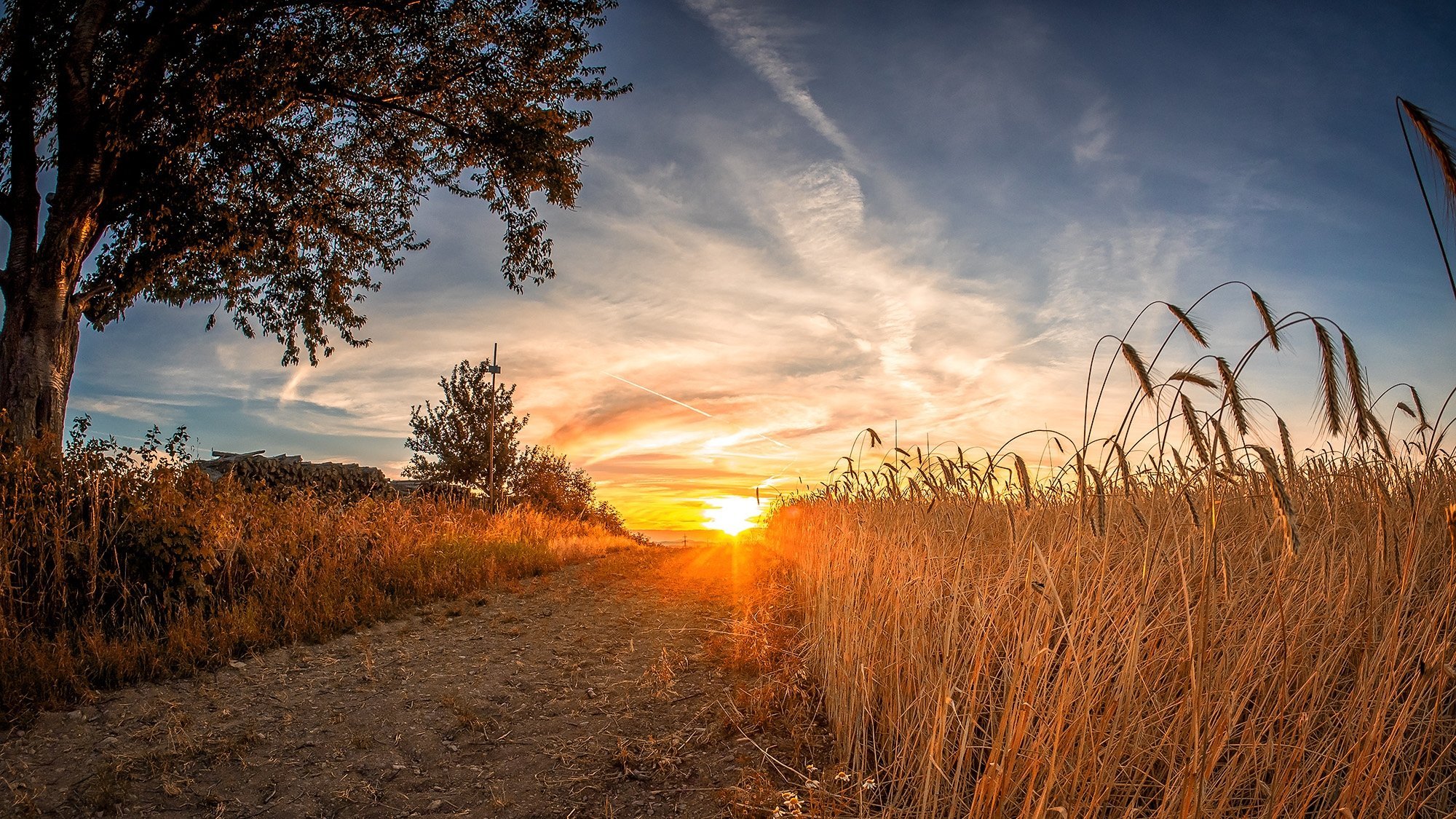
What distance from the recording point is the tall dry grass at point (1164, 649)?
225 centimetres

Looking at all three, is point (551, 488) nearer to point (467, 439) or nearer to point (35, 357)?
point (467, 439)

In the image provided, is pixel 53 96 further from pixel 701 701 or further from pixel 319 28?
pixel 701 701

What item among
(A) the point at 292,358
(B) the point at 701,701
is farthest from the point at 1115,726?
(A) the point at 292,358

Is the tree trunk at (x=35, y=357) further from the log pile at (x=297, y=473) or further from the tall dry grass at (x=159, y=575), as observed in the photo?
the log pile at (x=297, y=473)

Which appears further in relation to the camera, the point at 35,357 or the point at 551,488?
the point at 551,488

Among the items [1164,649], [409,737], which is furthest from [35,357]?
[1164,649]

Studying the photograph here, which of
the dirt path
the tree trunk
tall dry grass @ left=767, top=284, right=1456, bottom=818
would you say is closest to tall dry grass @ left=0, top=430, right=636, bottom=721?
the dirt path

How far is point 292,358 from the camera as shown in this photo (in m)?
13.9

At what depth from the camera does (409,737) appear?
4414mm

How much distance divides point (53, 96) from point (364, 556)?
9699 millimetres

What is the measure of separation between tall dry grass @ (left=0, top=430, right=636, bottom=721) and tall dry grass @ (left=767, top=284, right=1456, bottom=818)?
506 centimetres

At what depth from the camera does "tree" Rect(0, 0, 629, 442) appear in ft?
32.1

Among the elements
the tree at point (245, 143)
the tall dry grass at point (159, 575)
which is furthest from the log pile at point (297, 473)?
the tall dry grass at point (159, 575)

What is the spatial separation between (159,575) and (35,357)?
588cm
